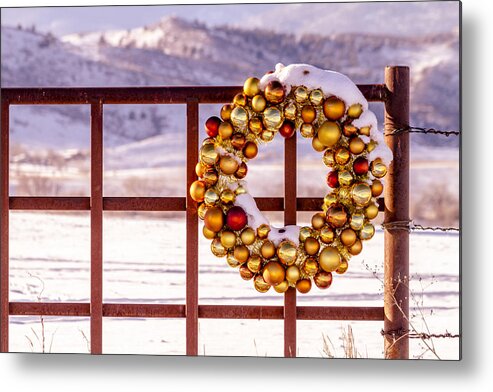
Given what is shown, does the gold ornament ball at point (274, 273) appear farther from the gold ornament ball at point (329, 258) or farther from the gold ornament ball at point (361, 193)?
the gold ornament ball at point (361, 193)

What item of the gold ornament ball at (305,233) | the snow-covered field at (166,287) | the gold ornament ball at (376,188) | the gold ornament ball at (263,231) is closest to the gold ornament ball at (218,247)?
the gold ornament ball at (263,231)

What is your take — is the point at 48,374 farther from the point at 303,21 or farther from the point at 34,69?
the point at 34,69

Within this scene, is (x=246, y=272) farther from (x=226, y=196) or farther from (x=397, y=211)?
(x=397, y=211)

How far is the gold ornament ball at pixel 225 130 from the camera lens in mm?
2127

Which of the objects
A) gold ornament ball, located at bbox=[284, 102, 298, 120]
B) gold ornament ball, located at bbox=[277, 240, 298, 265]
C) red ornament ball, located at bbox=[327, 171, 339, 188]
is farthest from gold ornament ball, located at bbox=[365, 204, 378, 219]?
gold ornament ball, located at bbox=[284, 102, 298, 120]

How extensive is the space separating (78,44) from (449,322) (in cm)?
622

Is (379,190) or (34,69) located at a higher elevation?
(34,69)

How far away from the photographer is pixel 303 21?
6684mm

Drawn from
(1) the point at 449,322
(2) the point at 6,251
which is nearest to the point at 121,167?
(1) the point at 449,322

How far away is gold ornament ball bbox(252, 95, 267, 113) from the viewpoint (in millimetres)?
2105

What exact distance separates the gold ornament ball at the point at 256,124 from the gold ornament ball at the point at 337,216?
28 cm

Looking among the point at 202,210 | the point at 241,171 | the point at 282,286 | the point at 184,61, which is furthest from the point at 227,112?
the point at 184,61

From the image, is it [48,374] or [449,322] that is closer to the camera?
[48,374]

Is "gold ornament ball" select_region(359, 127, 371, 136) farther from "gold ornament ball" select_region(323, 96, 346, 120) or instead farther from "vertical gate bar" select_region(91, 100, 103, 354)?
"vertical gate bar" select_region(91, 100, 103, 354)
